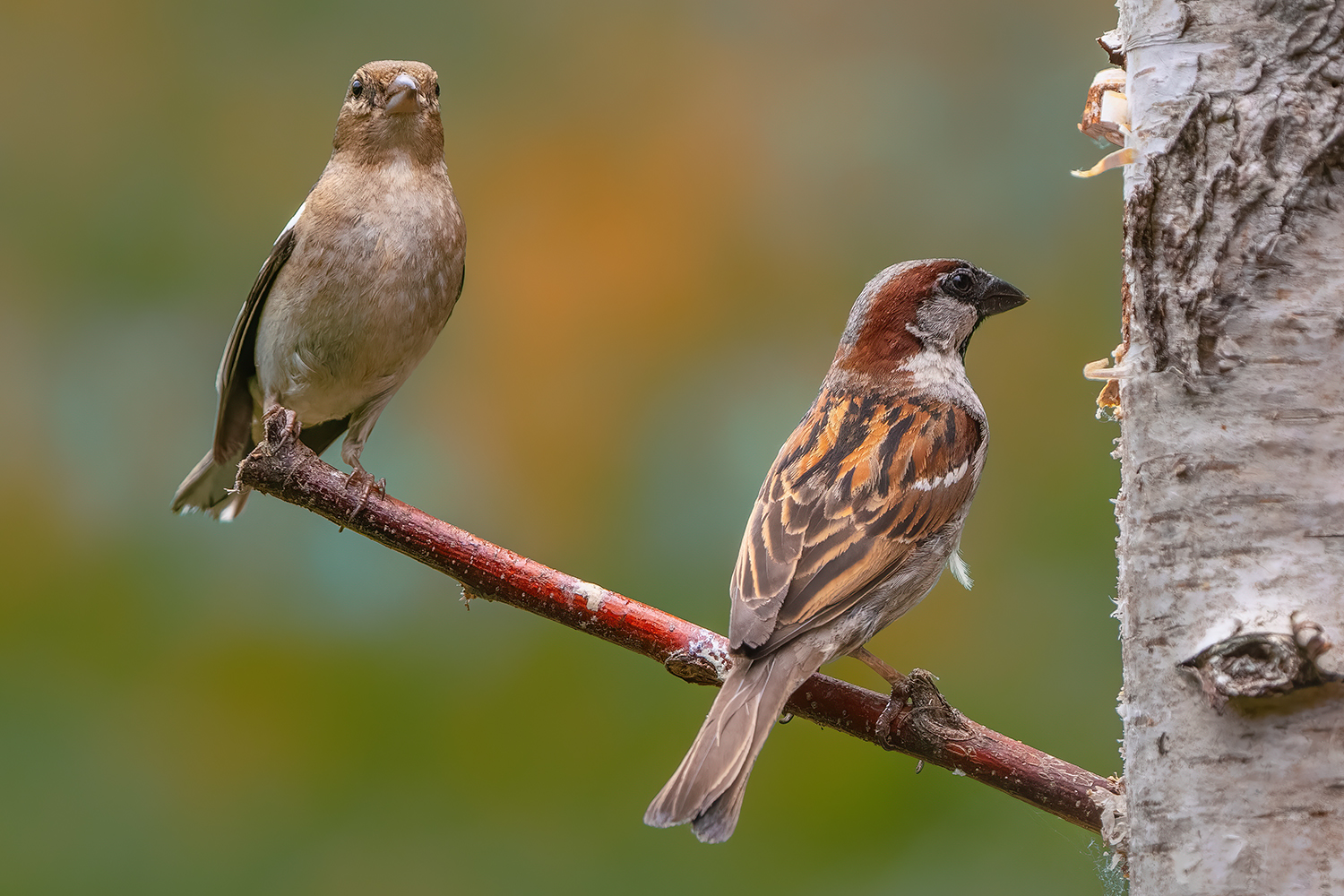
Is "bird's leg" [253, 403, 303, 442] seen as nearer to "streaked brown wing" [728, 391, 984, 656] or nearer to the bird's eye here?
"streaked brown wing" [728, 391, 984, 656]

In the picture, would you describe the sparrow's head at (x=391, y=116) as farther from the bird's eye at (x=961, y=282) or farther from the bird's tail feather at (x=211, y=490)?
the bird's eye at (x=961, y=282)

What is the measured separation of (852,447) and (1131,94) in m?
1.11

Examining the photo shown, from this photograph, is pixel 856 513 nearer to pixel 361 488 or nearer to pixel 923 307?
pixel 923 307

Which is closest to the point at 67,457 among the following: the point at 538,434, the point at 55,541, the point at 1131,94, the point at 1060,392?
the point at 55,541

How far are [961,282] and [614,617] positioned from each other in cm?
119

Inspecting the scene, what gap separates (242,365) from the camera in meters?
3.38

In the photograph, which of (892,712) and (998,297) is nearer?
(892,712)

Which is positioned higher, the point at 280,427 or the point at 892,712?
the point at 280,427

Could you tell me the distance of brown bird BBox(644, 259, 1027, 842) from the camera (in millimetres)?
1980

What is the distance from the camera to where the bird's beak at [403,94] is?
2.97 metres

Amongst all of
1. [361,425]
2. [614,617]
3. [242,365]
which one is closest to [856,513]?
[614,617]

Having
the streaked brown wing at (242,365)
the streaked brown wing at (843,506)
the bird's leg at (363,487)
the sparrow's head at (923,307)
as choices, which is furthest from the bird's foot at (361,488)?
the sparrow's head at (923,307)

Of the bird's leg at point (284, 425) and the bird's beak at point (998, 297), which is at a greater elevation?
the bird's beak at point (998, 297)

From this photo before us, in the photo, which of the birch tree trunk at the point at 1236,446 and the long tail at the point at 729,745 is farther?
the long tail at the point at 729,745
